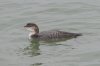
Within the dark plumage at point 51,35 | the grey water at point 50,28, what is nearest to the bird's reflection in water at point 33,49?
the grey water at point 50,28

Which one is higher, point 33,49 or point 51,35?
point 51,35

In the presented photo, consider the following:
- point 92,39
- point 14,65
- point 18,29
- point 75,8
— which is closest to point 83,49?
point 92,39

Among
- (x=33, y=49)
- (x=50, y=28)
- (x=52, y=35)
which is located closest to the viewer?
(x=33, y=49)

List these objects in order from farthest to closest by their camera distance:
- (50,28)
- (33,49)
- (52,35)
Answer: (50,28), (52,35), (33,49)

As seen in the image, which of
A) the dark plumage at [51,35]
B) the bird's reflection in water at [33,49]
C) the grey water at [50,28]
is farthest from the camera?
the dark plumage at [51,35]

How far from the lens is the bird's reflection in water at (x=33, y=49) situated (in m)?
16.2

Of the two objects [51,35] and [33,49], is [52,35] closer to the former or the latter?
[51,35]

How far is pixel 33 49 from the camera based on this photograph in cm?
1695

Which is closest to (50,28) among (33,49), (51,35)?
(51,35)

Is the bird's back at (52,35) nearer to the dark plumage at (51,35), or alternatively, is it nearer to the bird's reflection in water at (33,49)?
the dark plumage at (51,35)

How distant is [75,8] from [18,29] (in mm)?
3440

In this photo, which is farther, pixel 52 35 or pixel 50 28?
pixel 50 28

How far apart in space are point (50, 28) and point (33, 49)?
2.41 metres

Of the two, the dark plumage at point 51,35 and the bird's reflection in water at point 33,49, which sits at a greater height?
the dark plumage at point 51,35
